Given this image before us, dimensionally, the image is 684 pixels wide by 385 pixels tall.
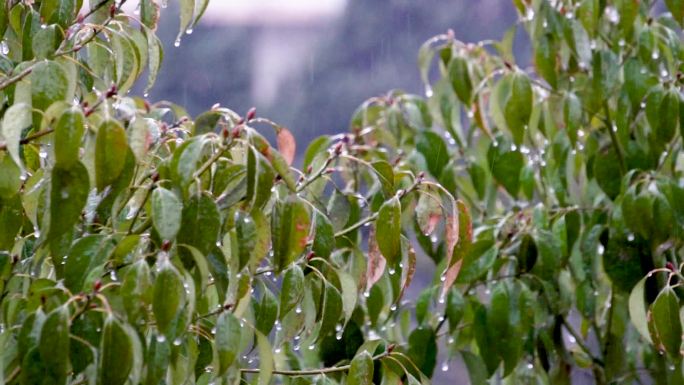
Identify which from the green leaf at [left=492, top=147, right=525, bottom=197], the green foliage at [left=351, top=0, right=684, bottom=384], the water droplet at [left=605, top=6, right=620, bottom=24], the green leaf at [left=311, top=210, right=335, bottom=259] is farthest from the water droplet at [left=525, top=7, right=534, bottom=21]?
the green leaf at [left=311, top=210, right=335, bottom=259]

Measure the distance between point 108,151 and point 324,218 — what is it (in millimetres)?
345

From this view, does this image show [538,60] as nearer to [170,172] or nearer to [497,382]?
[497,382]

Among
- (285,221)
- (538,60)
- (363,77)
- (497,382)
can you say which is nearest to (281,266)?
(285,221)

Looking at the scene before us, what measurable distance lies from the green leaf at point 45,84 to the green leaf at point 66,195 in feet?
0.40

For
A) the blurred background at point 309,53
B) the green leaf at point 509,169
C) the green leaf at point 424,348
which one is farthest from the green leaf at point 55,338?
the blurred background at point 309,53

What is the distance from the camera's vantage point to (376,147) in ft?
7.14

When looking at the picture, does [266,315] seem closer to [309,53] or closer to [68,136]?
[68,136]

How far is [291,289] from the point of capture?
3.86 feet

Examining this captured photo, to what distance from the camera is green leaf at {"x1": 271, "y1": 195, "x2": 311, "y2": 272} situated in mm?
1089

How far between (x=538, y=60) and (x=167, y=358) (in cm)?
105

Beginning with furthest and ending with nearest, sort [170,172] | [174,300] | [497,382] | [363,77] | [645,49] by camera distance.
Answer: [363,77]
[497,382]
[645,49]
[170,172]
[174,300]

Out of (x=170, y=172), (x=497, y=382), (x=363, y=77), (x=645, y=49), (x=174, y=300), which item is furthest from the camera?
(x=363, y=77)

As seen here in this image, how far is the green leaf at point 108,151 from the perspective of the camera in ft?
3.11

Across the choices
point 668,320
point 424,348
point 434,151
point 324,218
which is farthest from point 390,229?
point 434,151
